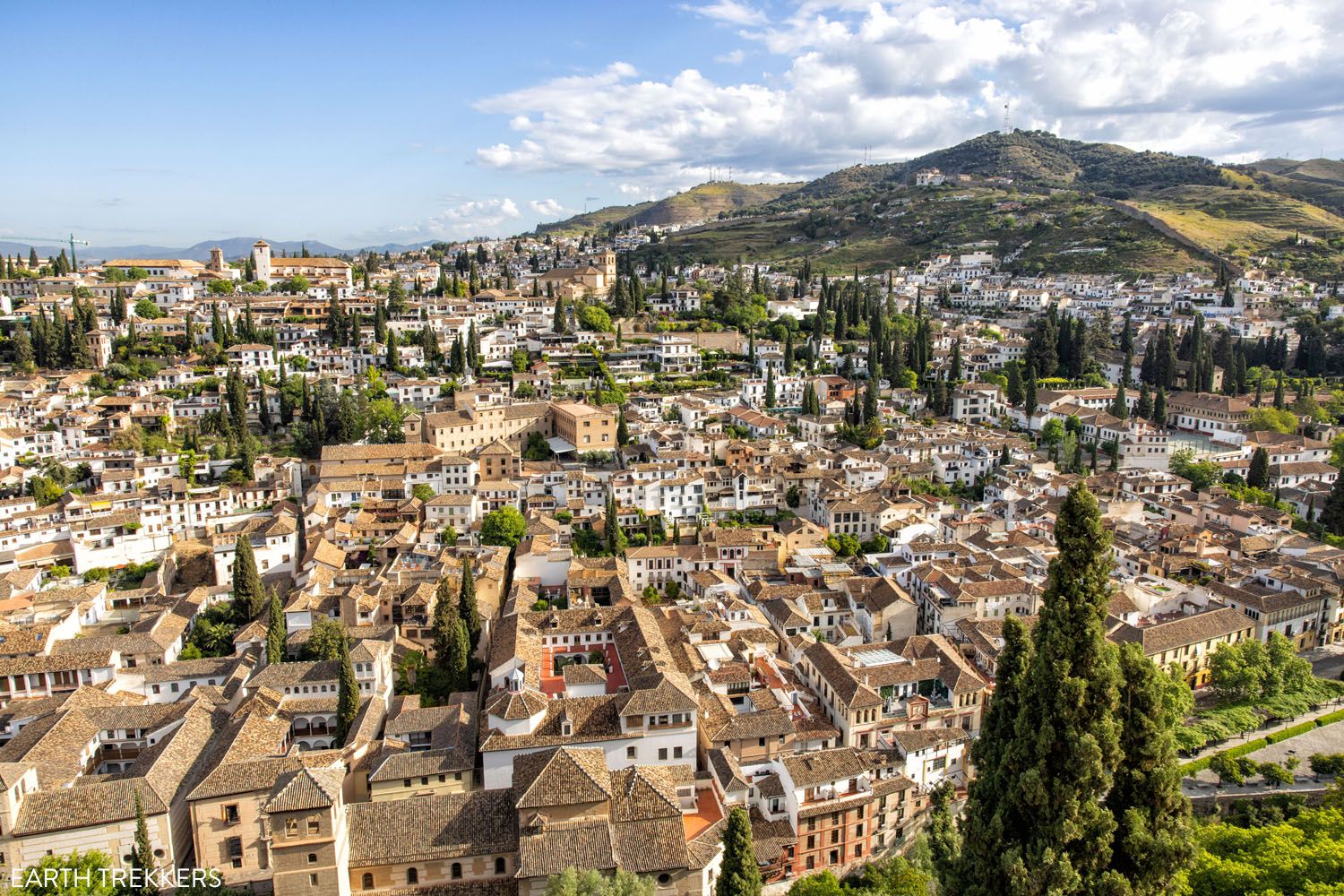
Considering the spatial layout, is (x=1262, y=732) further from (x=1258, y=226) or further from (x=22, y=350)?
(x=1258, y=226)

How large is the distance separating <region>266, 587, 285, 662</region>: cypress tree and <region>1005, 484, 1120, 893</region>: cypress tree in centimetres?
2342

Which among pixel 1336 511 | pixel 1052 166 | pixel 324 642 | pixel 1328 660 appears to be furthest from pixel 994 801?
pixel 1052 166

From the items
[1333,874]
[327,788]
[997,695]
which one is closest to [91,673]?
[327,788]

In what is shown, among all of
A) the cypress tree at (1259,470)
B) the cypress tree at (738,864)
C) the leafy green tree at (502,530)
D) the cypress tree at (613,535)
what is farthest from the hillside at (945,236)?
the cypress tree at (738,864)

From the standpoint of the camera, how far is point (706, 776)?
21422mm

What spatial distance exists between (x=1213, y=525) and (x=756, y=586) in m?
22.5

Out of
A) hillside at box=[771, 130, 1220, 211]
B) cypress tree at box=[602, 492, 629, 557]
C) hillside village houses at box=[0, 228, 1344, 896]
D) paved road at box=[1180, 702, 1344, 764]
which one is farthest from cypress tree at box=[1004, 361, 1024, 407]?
hillside at box=[771, 130, 1220, 211]

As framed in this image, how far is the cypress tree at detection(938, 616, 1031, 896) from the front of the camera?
980 cm

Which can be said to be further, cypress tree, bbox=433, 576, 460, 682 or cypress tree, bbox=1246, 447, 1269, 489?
cypress tree, bbox=1246, 447, 1269, 489

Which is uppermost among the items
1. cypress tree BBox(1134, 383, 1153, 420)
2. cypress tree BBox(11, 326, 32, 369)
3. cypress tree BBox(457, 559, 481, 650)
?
cypress tree BBox(11, 326, 32, 369)

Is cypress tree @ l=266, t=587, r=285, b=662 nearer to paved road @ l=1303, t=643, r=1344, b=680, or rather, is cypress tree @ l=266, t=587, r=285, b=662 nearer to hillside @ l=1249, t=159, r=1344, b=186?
paved road @ l=1303, t=643, r=1344, b=680

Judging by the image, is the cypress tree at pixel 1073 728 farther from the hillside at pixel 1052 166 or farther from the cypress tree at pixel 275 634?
the hillside at pixel 1052 166

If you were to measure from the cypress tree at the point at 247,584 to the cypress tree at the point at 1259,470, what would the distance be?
47384mm

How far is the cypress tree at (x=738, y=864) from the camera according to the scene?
47.0 ft
